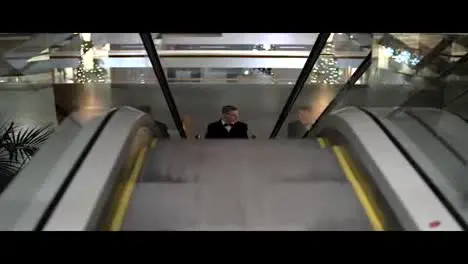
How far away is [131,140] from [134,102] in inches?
73.2

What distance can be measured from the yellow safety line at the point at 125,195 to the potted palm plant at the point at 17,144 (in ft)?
1.82

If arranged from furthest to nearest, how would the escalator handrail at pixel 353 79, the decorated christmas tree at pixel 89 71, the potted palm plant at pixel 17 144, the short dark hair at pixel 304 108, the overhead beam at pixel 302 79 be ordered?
the short dark hair at pixel 304 108 → the escalator handrail at pixel 353 79 → the decorated christmas tree at pixel 89 71 → the overhead beam at pixel 302 79 → the potted palm plant at pixel 17 144

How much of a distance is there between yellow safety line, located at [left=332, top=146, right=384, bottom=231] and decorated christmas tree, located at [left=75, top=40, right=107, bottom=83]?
2057 millimetres

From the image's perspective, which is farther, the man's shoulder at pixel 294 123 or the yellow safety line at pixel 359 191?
the man's shoulder at pixel 294 123

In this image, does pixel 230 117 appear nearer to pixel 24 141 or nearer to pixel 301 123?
pixel 301 123

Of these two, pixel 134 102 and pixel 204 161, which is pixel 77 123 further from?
pixel 134 102

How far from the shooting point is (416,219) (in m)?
2.47

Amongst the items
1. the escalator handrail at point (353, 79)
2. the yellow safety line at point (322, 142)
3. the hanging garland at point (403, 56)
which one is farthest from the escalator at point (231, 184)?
the escalator handrail at point (353, 79)

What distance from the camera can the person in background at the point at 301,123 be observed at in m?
7.70

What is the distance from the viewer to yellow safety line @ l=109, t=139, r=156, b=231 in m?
2.94

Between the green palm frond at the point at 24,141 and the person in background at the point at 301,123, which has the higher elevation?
the green palm frond at the point at 24,141

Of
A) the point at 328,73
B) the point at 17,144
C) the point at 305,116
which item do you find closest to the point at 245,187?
the point at 17,144

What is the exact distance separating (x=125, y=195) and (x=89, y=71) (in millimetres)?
2236

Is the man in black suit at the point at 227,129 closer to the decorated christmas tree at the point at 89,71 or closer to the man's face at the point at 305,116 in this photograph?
the decorated christmas tree at the point at 89,71
